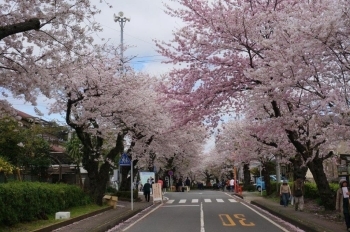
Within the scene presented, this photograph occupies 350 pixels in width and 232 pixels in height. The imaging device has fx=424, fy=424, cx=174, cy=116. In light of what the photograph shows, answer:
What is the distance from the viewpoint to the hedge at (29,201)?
41.9 feet

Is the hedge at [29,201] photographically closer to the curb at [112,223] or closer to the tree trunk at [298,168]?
the curb at [112,223]

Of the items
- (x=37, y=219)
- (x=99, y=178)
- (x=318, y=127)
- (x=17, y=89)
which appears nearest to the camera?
(x=17, y=89)

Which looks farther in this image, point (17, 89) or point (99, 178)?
point (99, 178)

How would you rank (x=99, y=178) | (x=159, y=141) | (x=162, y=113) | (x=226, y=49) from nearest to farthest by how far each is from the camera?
(x=226, y=49)
(x=99, y=178)
(x=162, y=113)
(x=159, y=141)

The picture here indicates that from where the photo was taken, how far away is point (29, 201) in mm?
14648

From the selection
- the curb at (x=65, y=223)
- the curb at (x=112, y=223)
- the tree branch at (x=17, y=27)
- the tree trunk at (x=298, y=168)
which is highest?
the tree branch at (x=17, y=27)

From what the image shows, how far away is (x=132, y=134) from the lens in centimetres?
3130

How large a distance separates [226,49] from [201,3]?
2.27 metres

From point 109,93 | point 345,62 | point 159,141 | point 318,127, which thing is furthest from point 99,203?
point 345,62

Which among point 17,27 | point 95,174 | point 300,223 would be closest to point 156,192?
point 95,174

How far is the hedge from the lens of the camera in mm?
12773

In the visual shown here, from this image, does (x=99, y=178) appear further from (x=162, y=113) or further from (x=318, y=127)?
(x=318, y=127)

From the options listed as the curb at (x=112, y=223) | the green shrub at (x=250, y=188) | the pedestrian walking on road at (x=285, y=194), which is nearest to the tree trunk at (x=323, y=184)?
the pedestrian walking on road at (x=285, y=194)

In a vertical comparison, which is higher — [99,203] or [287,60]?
[287,60]
